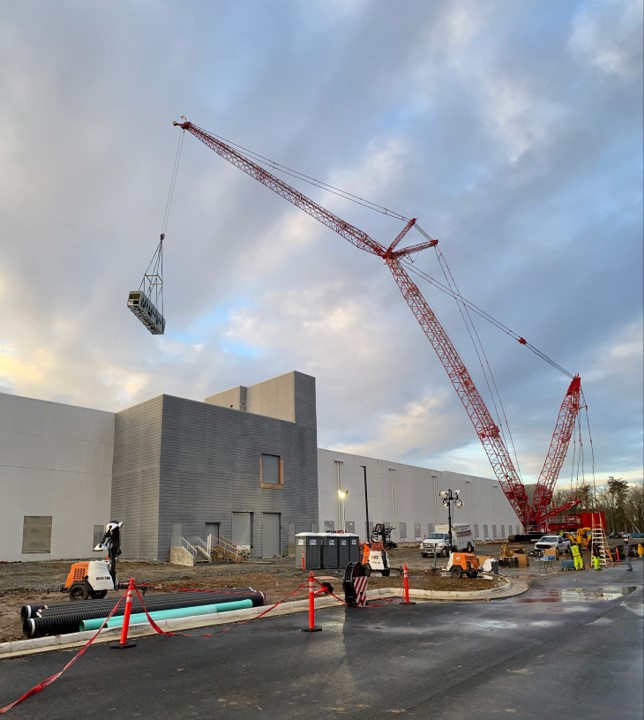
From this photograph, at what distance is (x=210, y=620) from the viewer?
39.6 ft

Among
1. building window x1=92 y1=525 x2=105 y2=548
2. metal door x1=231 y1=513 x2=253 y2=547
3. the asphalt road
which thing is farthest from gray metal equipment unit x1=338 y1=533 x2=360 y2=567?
building window x1=92 y1=525 x2=105 y2=548

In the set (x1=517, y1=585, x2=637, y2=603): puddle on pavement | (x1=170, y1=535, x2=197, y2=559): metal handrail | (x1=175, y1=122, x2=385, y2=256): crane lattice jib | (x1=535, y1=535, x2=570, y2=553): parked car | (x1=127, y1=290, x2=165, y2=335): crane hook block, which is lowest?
(x1=535, y1=535, x2=570, y2=553): parked car

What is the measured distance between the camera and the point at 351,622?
12.1 m

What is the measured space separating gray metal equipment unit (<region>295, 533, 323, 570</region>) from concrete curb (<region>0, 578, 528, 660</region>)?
429 inches

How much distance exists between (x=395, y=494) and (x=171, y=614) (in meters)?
53.5

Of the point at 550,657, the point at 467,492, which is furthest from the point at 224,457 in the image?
the point at 467,492

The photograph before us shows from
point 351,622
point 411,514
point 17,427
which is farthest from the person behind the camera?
point 411,514

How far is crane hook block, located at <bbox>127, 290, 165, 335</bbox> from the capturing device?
1084 inches

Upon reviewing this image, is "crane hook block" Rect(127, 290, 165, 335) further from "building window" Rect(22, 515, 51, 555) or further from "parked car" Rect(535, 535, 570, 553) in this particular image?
"parked car" Rect(535, 535, 570, 553)

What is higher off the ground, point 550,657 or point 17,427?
point 17,427

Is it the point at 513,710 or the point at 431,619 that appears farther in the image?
the point at 431,619

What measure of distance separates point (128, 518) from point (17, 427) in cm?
904

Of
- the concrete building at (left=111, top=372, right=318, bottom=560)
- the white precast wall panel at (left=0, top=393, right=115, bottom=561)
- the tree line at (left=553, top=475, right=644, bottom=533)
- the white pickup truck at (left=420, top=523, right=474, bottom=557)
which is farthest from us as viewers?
the tree line at (left=553, top=475, right=644, bottom=533)

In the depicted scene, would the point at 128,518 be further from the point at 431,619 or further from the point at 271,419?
the point at 431,619
